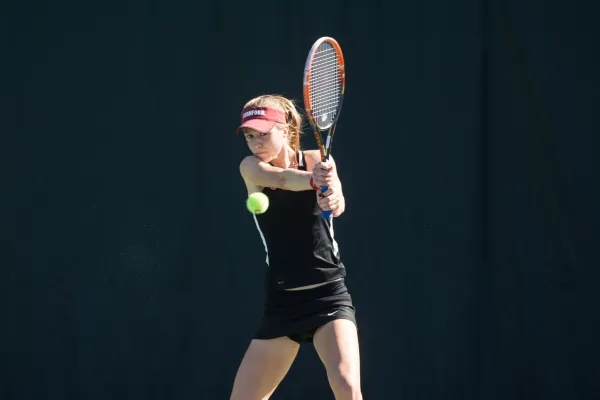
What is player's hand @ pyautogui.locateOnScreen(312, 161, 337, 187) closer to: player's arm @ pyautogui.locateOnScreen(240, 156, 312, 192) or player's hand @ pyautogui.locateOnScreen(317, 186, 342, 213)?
player's hand @ pyautogui.locateOnScreen(317, 186, 342, 213)

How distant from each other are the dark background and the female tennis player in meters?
1.07

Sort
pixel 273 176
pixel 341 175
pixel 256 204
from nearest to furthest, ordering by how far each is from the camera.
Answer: pixel 256 204, pixel 273 176, pixel 341 175

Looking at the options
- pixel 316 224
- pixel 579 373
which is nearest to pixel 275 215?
pixel 316 224

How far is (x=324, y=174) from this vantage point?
3.16 metres

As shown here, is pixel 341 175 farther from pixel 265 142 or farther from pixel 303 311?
pixel 303 311

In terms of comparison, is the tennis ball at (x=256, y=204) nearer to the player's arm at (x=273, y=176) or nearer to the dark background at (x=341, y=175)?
the player's arm at (x=273, y=176)

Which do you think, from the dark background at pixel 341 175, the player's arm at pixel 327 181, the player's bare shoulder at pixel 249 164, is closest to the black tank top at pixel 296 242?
the player's bare shoulder at pixel 249 164

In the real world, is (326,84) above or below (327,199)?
above

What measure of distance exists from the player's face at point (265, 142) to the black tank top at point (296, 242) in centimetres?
15

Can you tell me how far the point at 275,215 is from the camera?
351 centimetres

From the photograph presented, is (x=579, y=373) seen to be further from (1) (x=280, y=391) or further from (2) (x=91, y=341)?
(2) (x=91, y=341)

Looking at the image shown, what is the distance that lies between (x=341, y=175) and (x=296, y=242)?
116 cm

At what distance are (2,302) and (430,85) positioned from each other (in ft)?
8.75

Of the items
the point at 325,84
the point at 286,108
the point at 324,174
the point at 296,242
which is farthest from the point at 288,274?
the point at 325,84
